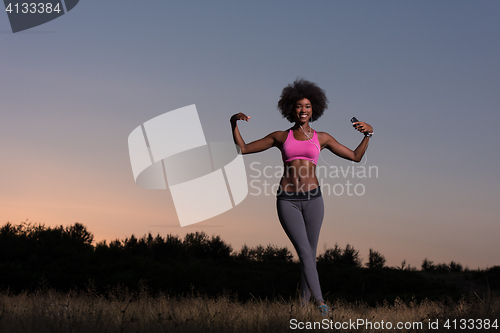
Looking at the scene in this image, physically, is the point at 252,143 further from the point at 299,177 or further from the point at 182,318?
the point at 182,318

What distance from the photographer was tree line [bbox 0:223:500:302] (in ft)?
58.5

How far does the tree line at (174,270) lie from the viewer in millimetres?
17828

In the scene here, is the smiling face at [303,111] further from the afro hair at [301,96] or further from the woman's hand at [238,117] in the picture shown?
the woman's hand at [238,117]

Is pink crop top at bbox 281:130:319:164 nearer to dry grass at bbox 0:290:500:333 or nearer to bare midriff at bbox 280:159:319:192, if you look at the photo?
bare midriff at bbox 280:159:319:192

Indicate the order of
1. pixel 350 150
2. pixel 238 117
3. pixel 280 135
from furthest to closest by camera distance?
pixel 350 150 < pixel 280 135 < pixel 238 117

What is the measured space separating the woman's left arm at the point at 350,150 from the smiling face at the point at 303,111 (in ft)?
1.27

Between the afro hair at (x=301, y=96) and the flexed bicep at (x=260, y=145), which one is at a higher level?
the afro hair at (x=301, y=96)

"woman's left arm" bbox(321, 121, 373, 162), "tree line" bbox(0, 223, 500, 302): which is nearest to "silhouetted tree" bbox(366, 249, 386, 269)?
"tree line" bbox(0, 223, 500, 302)

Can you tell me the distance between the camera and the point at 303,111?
21.5 feet

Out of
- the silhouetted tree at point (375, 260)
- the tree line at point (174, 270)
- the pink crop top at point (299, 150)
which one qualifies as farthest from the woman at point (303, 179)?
the silhouetted tree at point (375, 260)

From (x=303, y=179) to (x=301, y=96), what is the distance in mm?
1427

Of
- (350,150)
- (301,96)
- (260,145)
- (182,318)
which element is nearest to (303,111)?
(301,96)

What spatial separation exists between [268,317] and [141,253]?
2157cm

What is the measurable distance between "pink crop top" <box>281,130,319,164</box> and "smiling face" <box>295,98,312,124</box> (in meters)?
0.42
